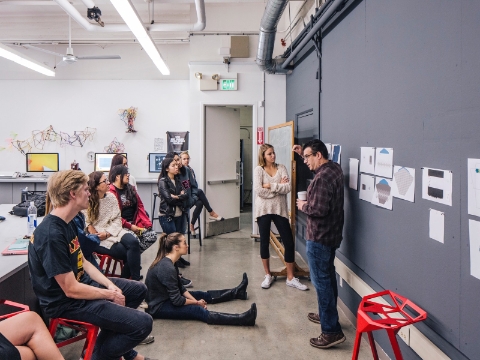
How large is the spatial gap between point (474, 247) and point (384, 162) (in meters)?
0.90

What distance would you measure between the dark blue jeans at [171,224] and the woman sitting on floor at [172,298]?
0.93 meters

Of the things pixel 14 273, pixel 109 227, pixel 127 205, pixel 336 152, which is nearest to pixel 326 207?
pixel 336 152

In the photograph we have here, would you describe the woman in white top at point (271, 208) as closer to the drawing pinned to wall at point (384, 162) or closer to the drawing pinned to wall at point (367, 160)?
the drawing pinned to wall at point (367, 160)

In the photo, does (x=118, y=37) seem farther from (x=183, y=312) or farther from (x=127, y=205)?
(x=183, y=312)

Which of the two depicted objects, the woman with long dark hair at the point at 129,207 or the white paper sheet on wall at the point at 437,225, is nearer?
the white paper sheet on wall at the point at 437,225

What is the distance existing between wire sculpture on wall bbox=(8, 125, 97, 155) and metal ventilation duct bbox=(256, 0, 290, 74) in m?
3.71

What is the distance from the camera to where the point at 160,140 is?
694 centimetres

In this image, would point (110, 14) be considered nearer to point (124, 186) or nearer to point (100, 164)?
point (100, 164)

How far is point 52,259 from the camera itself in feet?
5.77

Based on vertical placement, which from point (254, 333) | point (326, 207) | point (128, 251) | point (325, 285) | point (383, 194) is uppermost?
point (383, 194)

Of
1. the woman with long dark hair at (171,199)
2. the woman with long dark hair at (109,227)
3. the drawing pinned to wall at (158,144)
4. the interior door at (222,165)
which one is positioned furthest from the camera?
the drawing pinned to wall at (158,144)

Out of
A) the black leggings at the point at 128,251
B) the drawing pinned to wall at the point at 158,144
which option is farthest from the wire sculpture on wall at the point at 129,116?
the black leggings at the point at 128,251

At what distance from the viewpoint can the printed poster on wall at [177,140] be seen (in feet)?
22.6

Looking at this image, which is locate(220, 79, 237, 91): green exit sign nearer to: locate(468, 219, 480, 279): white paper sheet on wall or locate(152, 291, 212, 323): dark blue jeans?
locate(152, 291, 212, 323): dark blue jeans
